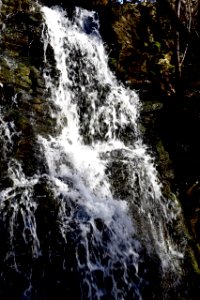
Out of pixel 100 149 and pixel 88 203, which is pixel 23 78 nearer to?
pixel 100 149

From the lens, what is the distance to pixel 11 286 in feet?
12.6

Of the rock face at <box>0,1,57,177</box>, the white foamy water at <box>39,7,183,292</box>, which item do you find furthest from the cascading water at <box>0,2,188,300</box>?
the rock face at <box>0,1,57,177</box>

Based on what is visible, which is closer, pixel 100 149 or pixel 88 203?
pixel 88 203

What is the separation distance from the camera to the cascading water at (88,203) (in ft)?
13.7

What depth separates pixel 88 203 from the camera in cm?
476

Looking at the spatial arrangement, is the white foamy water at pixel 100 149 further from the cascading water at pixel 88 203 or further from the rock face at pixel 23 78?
the rock face at pixel 23 78

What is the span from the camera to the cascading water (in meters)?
4.16

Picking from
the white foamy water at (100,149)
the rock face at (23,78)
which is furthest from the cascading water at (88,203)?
the rock face at (23,78)

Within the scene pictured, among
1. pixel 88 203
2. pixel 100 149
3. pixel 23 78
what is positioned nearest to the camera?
pixel 88 203

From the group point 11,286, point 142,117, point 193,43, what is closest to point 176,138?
point 142,117

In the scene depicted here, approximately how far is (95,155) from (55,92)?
151 centimetres

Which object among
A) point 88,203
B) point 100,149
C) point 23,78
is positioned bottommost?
point 88,203

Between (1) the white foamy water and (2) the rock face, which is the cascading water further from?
(2) the rock face

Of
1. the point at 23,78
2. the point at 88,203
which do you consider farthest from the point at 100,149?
the point at 23,78
